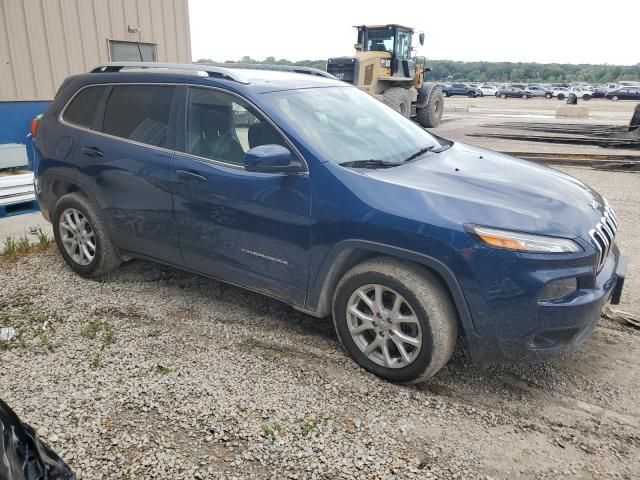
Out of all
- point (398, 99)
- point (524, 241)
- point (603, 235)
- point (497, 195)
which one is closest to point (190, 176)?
point (497, 195)

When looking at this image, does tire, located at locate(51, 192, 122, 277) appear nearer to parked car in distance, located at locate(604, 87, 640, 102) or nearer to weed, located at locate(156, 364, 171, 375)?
weed, located at locate(156, 364, 171, 375)

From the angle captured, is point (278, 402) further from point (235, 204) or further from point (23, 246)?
point (23, 246)

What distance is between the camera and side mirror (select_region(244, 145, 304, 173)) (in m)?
3.14

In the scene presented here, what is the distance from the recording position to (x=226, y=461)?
251 cm

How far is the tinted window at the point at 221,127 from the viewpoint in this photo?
138 inches

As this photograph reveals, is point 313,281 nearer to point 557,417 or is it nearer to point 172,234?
point 172,234

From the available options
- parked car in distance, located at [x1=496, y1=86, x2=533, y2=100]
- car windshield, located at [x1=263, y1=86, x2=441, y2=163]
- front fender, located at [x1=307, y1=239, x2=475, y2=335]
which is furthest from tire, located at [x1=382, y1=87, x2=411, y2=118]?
parked car in distance, located at [x1=496, y1=86, x2=533, y2=100]

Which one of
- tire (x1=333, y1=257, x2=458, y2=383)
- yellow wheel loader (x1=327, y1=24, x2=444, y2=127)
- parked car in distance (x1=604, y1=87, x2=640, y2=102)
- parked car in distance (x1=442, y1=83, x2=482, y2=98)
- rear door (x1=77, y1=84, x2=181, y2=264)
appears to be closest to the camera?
tire (x1=333, y1=257, x2=458, y2=383)

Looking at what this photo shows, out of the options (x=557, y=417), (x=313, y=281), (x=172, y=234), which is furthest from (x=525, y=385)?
(x=172, y=234)

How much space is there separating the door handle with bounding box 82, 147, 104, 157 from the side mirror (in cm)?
159

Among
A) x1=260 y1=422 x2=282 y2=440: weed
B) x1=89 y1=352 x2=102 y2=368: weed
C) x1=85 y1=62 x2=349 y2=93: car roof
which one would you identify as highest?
x1=85 y1=62 x2=349 y2=93: car roof

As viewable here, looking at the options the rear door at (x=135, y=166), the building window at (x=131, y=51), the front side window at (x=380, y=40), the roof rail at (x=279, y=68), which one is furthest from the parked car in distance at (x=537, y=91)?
the rear door at (x=135, y=166)

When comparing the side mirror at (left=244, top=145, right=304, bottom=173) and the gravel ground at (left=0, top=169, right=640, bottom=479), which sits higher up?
the side mirror at (left=244, top=145, right=304, bottom=173)

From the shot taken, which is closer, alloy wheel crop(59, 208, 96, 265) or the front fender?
the front fender
